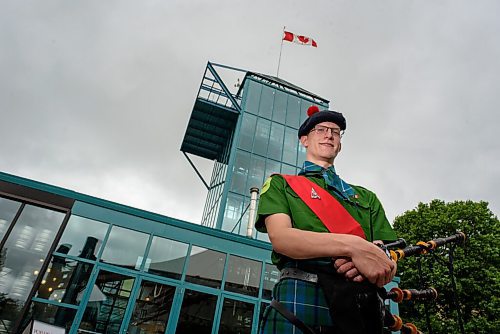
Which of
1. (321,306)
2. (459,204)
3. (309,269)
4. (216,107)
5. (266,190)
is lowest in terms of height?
(321,306)

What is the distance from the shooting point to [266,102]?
20797 mm

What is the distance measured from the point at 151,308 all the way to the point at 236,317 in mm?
2525

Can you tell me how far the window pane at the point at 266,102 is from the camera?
20297 mm

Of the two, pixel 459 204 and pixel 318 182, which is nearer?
pixel 318 182

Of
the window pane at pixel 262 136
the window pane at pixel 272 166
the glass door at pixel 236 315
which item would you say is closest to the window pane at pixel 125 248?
the glass door at pixel 236 315

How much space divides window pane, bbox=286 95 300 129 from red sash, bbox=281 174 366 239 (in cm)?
1906

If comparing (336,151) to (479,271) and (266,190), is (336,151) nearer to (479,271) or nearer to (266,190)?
(266,190)

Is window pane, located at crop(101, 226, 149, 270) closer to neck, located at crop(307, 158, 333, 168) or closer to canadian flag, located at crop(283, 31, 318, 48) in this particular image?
neck, located at crop(307, 158, 333, 168)

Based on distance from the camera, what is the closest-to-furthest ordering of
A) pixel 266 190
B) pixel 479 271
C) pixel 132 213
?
pixel 266 190 < pixel 132 213 < pixel 479 271

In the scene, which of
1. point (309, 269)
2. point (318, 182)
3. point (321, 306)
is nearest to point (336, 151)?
point (318, 182)

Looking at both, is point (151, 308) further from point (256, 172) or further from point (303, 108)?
point (303, 108)

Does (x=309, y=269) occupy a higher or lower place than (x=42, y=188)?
lower

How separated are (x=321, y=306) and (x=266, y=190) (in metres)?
0.61

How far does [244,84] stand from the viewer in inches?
840
